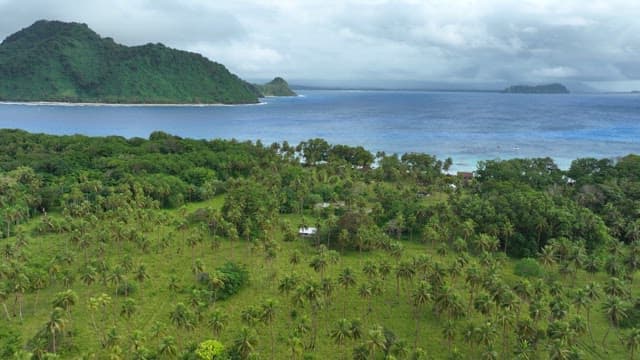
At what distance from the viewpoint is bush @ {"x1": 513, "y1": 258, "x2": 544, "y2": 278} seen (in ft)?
222

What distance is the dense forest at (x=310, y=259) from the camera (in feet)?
159

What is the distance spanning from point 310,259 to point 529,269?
33.5 meters

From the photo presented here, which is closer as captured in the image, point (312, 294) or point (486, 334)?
point (486, 334)

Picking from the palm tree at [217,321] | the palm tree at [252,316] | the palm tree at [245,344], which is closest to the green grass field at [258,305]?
the palm tree at [217,321]

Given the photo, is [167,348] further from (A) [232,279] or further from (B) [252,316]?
(A) [232,279]

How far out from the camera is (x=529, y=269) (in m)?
67.8

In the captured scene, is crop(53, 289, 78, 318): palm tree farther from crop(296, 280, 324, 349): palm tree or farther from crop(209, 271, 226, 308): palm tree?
crop(296, 280, 324, 349): palm tree

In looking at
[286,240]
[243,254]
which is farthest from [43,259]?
[286,240]

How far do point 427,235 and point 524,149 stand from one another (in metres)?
136

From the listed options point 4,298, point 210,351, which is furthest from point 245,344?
point 4,298

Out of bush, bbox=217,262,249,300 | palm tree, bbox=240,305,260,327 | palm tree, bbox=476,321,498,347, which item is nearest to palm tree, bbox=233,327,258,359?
palm tree, bbox=240,305,260,327

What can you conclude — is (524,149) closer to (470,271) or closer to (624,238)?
(624,238)

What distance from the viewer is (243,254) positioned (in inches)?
2963

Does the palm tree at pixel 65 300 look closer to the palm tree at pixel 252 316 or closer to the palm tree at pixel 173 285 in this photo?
the palm tree at pixel 173 285
